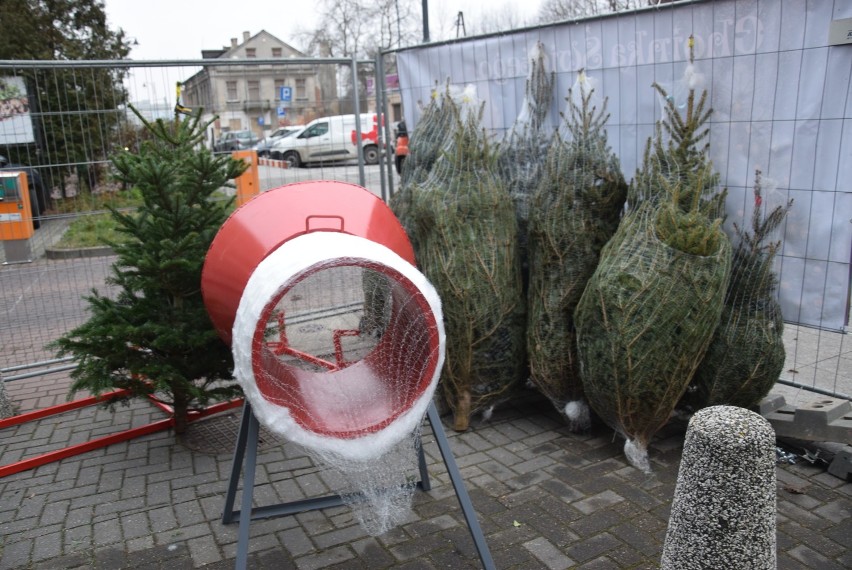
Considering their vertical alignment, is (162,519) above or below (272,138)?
below

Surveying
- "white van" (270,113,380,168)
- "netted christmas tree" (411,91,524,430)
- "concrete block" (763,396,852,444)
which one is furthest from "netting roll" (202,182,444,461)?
"white van" (270,113,380,168)

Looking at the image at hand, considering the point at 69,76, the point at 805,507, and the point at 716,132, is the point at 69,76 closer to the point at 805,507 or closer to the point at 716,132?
the point at 716,132

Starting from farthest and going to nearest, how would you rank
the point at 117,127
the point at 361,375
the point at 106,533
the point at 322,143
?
1. the point at 322,143
2. the point at 117,127
3. the point at 106,533
4. the point at 361,375

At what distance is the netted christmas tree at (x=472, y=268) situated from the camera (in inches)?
167

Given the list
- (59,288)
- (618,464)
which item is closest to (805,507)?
(618,464)

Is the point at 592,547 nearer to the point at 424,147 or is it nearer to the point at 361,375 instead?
the point at 361,375

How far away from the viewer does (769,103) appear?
3.87m

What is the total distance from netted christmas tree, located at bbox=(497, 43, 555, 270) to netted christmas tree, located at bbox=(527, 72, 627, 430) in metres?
0.34

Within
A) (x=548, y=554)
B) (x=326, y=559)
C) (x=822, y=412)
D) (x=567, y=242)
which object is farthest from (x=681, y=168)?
(x=326, y=559)

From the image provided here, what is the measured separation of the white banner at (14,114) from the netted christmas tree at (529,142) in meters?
3.57

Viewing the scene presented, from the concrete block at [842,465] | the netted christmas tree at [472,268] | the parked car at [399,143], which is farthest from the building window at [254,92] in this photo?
the parked car at [399,143]

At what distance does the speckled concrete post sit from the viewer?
89.2 inches

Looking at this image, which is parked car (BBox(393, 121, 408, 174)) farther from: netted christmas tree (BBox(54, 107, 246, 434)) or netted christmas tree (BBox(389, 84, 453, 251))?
netted christmas tree (BBox(54, 107, 246, 434))

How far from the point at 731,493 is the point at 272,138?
512cm
